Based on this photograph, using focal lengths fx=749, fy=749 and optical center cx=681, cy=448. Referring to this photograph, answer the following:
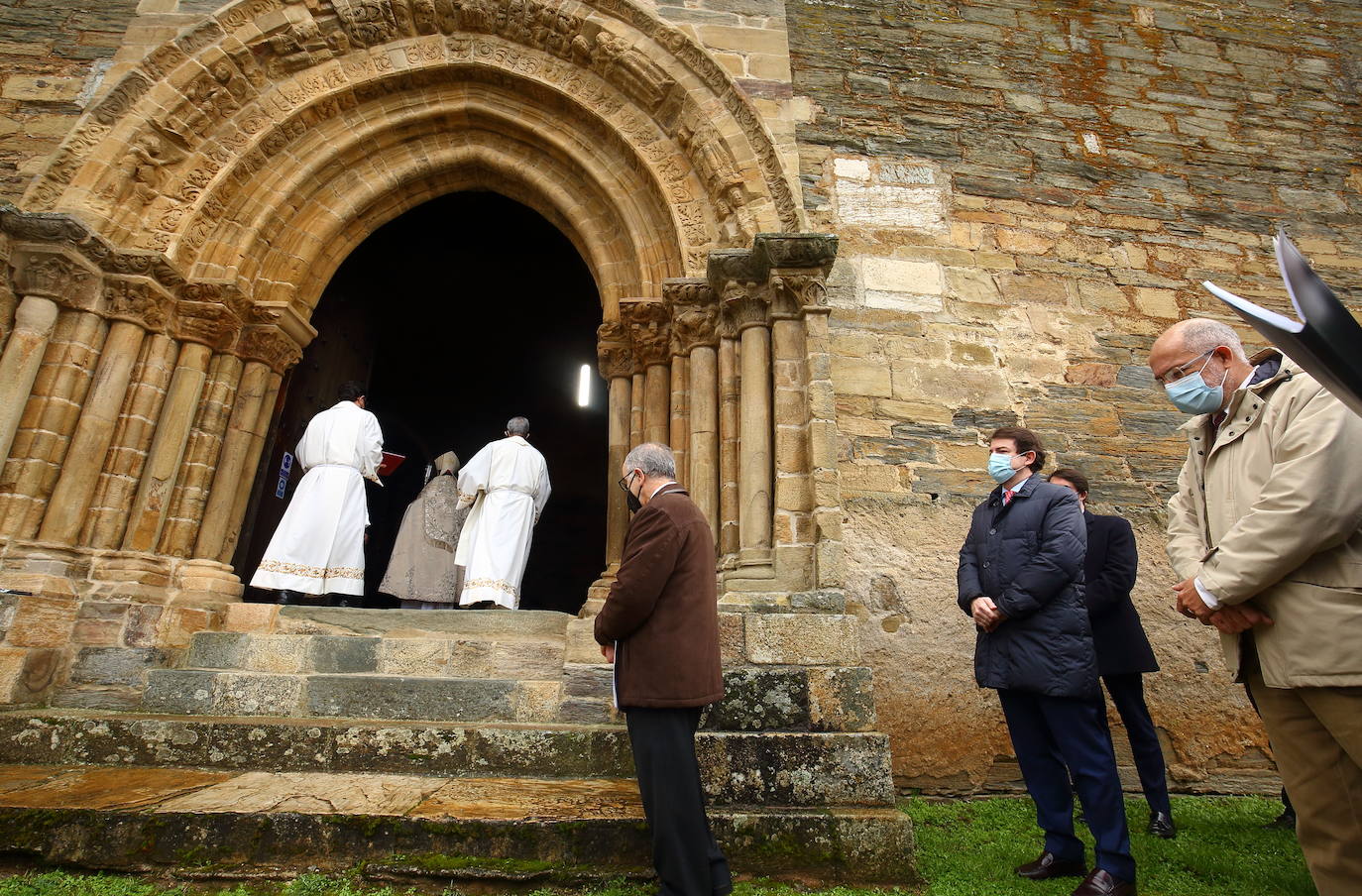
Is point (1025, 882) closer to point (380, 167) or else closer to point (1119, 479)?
point (1119, 479)

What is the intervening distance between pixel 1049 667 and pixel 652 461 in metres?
1.72

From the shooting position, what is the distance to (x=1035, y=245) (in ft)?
19.3

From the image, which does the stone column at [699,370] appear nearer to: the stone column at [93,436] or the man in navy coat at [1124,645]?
the man in navy coat at [1124,645]

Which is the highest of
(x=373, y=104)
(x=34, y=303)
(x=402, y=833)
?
(x=373, y=104)

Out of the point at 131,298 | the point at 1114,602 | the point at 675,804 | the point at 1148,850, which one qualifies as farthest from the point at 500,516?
the point at 1148,850

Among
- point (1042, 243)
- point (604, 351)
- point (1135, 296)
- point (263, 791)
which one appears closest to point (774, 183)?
point (604, 351)

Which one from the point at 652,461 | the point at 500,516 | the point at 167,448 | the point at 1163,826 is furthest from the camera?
the point at 500,516

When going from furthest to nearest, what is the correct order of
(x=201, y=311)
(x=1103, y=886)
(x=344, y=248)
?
(x=344, y=248) < (x=201, y=311) < (x=1103, y=886)

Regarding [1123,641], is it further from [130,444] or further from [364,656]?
[130,444]

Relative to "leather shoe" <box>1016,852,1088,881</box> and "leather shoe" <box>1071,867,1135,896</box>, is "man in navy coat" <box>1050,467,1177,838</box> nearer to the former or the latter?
"leather shoe" <box>1016,852,1088,881</box>

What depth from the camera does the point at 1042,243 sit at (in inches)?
233

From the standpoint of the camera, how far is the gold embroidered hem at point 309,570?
5312mm

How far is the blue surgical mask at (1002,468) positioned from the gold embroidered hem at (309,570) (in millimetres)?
4524

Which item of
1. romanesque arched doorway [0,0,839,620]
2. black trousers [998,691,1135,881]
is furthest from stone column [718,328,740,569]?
black trousers [998,691,1135,881]
